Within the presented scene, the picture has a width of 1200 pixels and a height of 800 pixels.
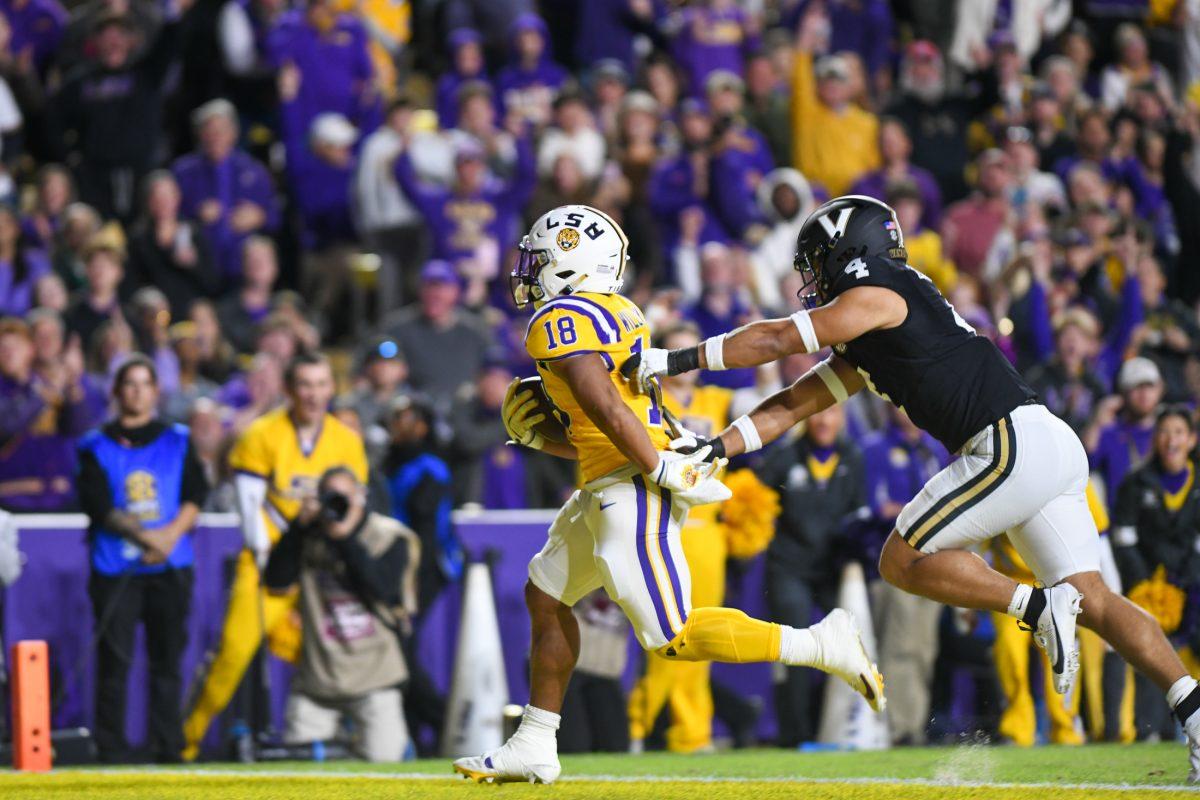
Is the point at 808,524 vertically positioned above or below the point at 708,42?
below

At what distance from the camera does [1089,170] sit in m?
13.9

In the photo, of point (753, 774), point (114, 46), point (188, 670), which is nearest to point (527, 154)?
point (114, 46)

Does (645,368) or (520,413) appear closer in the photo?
(645,368)

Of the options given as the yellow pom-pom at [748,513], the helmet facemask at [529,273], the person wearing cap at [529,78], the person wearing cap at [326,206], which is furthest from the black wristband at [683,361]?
the person wearing cap at [529,78]

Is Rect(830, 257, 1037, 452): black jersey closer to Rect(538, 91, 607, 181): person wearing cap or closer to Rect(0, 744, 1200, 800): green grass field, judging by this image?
Rect(0, 744, 1200, 800): green grass field

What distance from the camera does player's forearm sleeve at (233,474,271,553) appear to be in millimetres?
9133

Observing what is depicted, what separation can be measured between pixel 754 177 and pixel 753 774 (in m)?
7.13

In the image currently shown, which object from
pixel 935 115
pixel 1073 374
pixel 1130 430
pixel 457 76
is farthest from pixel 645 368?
pixel 935 115

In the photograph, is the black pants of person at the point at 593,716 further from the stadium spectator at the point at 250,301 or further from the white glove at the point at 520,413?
the stadium spectator at the point at 250,301

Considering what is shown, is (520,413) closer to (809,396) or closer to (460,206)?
(809,396)

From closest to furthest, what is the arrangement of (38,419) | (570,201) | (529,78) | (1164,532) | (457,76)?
(1164,532), (38,419), (570,201), (457,76), (529,78)

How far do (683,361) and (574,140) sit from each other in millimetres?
7458

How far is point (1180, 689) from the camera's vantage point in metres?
6.04

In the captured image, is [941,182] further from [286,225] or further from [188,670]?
[188,670]
